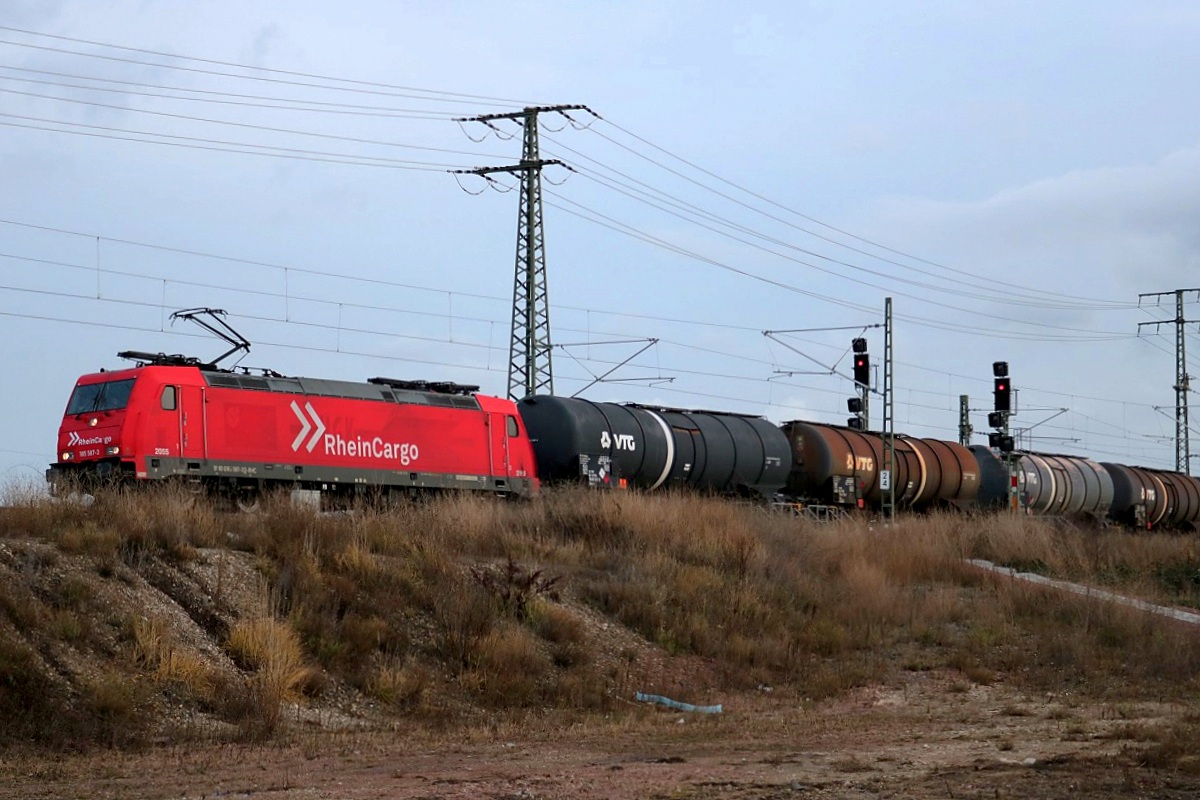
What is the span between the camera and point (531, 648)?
1688 cm

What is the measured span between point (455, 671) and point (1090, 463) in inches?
1507

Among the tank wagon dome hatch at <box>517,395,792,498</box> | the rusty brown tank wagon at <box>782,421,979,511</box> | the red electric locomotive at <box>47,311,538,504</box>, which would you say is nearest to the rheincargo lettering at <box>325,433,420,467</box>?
the red electric locomotive at <box>47,311,538,504</box>

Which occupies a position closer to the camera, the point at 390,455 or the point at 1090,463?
the point at 390,455

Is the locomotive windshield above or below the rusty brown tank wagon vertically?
above

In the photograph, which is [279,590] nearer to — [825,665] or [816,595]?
[825,665]

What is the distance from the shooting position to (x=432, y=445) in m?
29.1

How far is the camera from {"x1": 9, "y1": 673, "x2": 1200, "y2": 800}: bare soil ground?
10.1 metres

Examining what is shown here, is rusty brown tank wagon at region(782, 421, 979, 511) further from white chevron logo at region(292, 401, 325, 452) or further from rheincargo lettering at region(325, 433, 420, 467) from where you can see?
white chevron logo at region(292, 401, 325, 452)

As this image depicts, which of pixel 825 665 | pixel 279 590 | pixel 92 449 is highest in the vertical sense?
pixel 92 449

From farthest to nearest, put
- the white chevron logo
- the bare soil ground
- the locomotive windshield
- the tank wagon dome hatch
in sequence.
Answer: the tank wagon dome hatch < the white chevron logo < the locomotive windshield < the bare soil ground

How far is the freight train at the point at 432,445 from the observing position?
24.7 m

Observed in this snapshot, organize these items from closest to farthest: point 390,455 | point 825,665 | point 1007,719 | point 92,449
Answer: point 1007,719, point 825,665, point 92,449, point 390,455

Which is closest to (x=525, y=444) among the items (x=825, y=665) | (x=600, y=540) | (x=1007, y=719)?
(x=600, y=540)

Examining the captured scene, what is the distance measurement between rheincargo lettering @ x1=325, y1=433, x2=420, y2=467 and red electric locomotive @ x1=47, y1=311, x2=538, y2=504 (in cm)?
2
